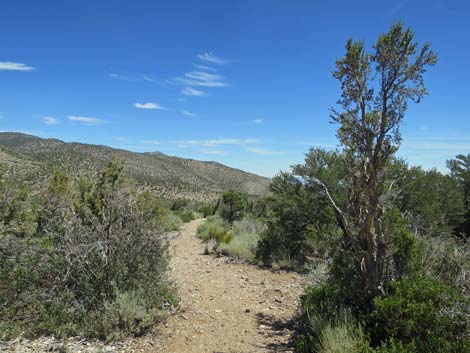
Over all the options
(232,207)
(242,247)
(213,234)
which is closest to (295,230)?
(242,247)

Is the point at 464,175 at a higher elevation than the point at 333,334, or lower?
higher

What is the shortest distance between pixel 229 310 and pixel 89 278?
2.74 m

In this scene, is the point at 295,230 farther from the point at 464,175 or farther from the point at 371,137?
the point at 464,175

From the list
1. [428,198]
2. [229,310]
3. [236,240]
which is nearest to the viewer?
[229,310]

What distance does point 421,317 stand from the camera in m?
3.89

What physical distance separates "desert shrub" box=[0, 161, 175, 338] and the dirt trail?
1.82 feet

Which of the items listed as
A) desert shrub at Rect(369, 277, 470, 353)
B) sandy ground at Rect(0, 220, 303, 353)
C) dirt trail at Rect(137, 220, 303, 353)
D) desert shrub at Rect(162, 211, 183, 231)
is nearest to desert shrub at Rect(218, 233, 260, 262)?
dirt trail at Rect(137, 220, 303, 353)

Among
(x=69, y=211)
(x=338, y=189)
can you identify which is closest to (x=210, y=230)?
(x=338, y=189)

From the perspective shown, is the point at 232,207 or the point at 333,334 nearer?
the point at 333,334

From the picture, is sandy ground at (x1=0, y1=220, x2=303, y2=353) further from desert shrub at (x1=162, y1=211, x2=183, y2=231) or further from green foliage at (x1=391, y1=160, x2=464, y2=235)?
green foliage at (x1=391, y1=160, x2=464, y2=235)

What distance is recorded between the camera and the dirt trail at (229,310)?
5.20m

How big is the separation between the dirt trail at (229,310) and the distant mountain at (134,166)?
85.1ft

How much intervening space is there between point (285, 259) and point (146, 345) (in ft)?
19.0

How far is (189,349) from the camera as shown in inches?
200
